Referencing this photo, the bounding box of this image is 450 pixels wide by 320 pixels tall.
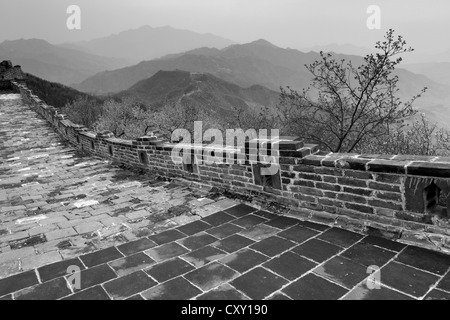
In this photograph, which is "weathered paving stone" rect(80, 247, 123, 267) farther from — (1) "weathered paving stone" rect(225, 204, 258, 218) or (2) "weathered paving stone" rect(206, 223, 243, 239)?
(1) "weathered paving stone" rect(225, 204, 258, 218)

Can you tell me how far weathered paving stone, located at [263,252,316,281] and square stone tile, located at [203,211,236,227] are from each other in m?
1.06

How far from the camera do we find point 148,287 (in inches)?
96.0

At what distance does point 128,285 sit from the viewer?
2.48m

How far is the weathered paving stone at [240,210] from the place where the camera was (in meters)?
3.89

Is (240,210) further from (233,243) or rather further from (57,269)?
(57,269)

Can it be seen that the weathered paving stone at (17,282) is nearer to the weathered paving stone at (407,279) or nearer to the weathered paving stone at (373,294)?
the weathered paving stone at (373,294)

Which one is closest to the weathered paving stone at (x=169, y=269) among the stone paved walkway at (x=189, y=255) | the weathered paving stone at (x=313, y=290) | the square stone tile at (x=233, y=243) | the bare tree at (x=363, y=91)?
the stone paved walkway at (x=189, y=255)

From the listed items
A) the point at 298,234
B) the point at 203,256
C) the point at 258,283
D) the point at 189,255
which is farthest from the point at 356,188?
the point at 189,255

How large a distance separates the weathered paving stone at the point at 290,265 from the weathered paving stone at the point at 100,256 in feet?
4.76

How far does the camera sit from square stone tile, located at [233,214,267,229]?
3542mm

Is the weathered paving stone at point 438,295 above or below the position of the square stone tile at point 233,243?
above

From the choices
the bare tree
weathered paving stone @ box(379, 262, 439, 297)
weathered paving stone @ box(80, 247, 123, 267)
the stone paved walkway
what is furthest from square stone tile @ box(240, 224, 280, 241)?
the bare tree
